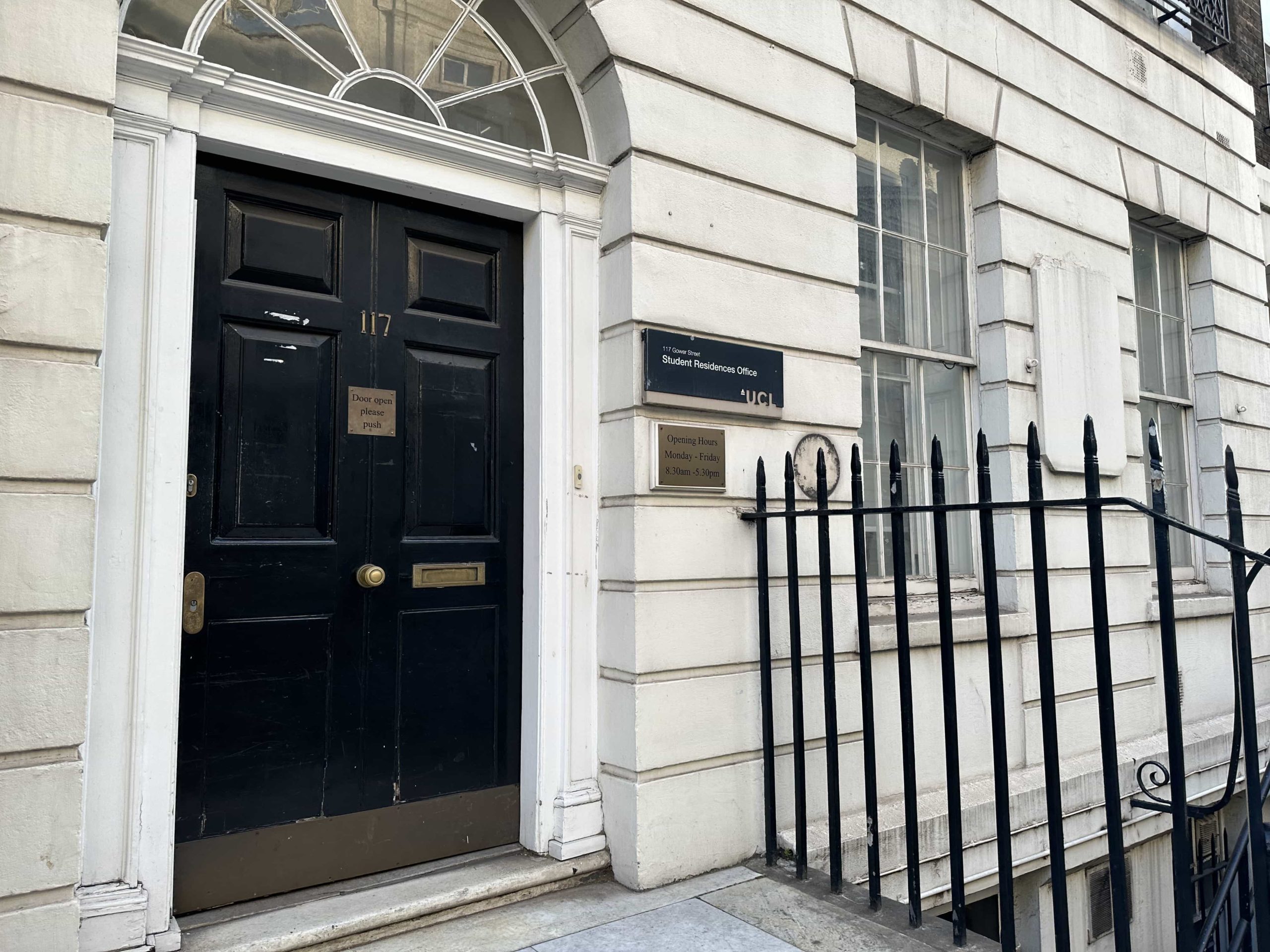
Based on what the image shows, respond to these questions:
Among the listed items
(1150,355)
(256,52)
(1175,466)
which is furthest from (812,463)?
(1175,466)

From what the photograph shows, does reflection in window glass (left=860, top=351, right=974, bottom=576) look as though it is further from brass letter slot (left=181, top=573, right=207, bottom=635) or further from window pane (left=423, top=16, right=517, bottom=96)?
brass letter slot (left=181, top=573, right=207, bottom=635)

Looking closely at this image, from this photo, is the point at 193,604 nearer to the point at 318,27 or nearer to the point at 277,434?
the point at 277,434

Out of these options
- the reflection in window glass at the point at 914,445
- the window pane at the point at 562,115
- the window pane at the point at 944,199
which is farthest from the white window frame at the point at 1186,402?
the window pane at the point at 562,115

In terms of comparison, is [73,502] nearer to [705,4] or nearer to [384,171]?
[384,171]

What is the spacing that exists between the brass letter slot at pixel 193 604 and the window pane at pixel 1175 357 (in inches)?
287

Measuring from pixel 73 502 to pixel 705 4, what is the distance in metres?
3.37

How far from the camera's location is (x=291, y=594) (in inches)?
128

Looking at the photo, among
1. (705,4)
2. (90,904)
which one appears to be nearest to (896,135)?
(705,4)

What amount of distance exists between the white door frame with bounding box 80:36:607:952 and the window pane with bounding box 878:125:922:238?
2.30 metres

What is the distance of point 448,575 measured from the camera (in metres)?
3.62

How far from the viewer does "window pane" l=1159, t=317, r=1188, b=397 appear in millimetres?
7355

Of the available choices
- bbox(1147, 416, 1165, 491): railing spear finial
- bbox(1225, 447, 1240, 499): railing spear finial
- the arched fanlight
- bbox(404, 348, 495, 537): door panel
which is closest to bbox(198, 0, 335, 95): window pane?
the arched fanlight

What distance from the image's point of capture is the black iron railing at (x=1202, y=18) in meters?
7.14

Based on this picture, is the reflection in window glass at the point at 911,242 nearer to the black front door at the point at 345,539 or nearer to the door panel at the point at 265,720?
the black front door at the point at 345,539
